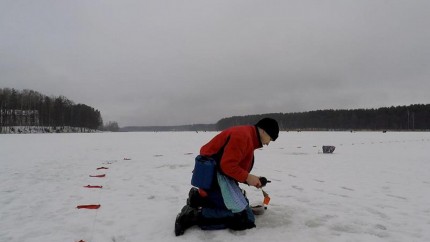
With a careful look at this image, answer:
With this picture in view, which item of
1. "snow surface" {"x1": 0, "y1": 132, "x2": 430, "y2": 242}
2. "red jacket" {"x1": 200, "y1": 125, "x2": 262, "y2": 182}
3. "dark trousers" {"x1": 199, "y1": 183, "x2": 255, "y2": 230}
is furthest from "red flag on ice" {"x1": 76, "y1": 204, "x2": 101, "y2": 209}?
"red jacket" {"x1": 200, "y1": 125, "x2": 262, "y2": 182}

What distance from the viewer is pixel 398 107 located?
133 metres

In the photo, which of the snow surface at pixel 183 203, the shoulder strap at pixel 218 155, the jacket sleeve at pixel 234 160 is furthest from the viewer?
the shoulder strap at pixel 218 155

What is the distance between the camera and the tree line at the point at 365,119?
122812 millimetres

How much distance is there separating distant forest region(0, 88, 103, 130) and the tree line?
98.7 metres

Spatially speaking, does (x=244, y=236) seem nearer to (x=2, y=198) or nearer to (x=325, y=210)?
(x=325, y=210)

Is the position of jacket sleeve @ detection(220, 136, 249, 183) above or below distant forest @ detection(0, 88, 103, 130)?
below

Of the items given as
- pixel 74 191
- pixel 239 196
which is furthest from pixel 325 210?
pixel 74 191

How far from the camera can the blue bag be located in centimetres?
484

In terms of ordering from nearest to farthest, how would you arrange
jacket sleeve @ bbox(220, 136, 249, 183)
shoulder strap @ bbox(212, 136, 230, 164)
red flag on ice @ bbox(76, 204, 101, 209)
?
1. jacket sleeve @ bbox(220, 136, 249, 183)
2. shoulder strap @ bbox(212, 136, 230, 164)
3. red flag on ice @ bbox(76, 204, 101, 209)

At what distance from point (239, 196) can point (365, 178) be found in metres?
6.31

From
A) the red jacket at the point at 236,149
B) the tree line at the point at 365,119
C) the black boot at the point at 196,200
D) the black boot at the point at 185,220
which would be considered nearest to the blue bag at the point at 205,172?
the red jacket at the point at 236,149

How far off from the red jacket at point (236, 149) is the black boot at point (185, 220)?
0.81 metres

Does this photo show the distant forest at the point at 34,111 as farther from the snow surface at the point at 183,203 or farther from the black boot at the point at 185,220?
the black boot at the point at 185,220

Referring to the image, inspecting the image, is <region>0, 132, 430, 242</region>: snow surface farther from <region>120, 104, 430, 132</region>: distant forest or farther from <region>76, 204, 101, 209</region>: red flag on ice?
<region>120, 104, 430, 132</region>: distant forest
